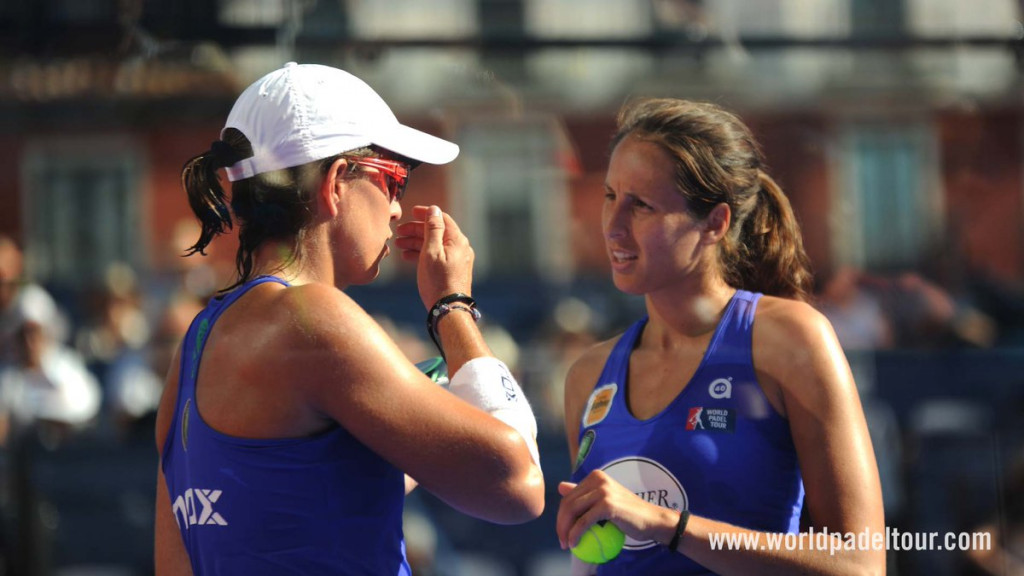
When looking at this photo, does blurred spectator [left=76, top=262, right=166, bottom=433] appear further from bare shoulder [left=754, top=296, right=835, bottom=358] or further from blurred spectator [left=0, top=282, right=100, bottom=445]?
bare shoulder [left=754, top=296, right=835, bottom=358]

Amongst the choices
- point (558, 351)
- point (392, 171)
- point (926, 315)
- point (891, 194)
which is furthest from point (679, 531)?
point (891, 194)

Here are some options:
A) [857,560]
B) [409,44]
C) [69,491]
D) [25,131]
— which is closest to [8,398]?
[69,491]

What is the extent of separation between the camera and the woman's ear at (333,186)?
1528 millimetres

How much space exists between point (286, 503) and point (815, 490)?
0.77m

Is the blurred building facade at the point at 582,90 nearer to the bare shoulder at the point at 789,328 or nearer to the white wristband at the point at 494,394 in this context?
the bare shoulder at the point at 789,328

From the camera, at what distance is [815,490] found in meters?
Result: 1.58

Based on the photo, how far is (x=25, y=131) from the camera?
13.2ft

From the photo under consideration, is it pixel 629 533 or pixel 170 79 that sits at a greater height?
pixel 170 79

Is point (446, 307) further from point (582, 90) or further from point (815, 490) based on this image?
point (582, 90)

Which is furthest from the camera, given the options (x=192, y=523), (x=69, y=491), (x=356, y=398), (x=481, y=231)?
(x=481, y=231)

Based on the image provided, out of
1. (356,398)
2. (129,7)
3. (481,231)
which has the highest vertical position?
(129,7)

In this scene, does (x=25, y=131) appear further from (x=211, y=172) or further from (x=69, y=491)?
(x=211, y=172)

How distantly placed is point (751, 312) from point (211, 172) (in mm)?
875

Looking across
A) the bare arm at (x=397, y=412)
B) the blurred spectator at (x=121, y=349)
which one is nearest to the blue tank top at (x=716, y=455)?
the bare arm at (x=397, y=412)
